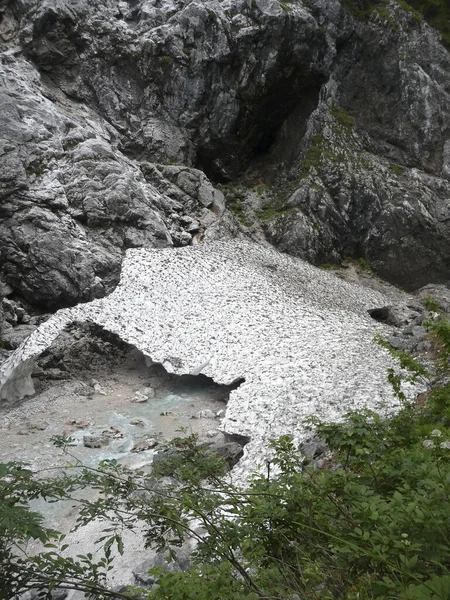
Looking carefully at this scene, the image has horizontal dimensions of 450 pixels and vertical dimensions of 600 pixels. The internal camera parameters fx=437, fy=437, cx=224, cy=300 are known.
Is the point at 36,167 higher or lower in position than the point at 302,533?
lower

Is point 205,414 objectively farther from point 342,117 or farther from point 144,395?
point 342,117

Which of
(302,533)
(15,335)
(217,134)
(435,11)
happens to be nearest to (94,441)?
(15,335)

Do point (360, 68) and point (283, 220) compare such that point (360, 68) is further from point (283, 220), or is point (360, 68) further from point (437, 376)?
point (437, 376)

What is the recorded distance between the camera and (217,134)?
104 ft

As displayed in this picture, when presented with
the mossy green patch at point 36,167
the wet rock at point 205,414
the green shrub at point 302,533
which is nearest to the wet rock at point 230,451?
the wet rock at point 205,414

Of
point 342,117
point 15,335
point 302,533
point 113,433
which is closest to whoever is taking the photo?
point 302,533

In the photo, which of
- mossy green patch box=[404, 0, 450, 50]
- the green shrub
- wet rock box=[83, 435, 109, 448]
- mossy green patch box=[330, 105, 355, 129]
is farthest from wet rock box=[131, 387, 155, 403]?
mossy green patch box=[404, 0, 450, 50]

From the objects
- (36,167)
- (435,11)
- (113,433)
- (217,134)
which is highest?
(435,11)

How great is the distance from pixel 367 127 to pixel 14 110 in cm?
2552

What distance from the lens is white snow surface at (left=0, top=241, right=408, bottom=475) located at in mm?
10836

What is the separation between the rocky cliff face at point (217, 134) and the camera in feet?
63.9

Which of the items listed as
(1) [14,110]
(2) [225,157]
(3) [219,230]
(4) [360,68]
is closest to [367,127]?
(4) [360,68]

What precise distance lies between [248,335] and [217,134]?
2147 centimetres

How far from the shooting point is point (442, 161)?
33031mm
